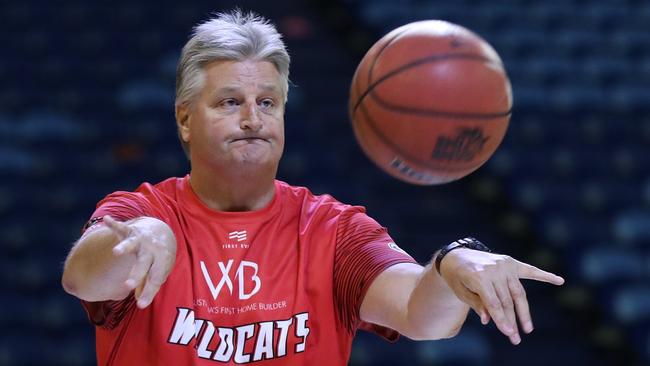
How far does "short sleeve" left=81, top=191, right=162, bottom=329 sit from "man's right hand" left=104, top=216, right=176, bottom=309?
0.38m

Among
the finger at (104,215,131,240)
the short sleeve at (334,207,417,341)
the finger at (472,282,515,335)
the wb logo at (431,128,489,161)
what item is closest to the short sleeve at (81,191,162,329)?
the finger at (104,215,131,240)

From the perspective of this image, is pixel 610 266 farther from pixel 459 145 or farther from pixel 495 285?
pixel 495 285

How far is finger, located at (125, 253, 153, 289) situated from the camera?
2.13 m

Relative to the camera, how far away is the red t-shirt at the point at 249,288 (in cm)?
273

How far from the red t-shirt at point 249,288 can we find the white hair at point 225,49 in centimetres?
34

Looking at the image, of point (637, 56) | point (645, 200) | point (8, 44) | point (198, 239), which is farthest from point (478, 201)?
point (198, 239)

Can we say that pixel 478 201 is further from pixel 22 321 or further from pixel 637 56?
pixel 22 321

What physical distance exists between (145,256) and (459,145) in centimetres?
93

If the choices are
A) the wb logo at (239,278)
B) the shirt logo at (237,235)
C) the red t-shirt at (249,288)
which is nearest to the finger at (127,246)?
the red t-shirt at (249,288)

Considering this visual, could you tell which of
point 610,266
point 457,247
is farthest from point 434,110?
point 610,266

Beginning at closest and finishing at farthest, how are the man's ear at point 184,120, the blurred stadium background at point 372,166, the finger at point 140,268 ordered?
the finger at point 140,268, the man's ear at point 184,120, the blurred stadium background at point 372,166

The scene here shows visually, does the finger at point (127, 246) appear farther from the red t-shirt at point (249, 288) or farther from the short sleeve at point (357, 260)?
the short sleeve at point (357, 260)

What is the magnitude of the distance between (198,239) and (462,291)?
919 millimetres

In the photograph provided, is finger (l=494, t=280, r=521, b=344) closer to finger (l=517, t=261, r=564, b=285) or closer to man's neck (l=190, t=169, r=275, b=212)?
finger (l=517, t=261, r=564, b=285)
